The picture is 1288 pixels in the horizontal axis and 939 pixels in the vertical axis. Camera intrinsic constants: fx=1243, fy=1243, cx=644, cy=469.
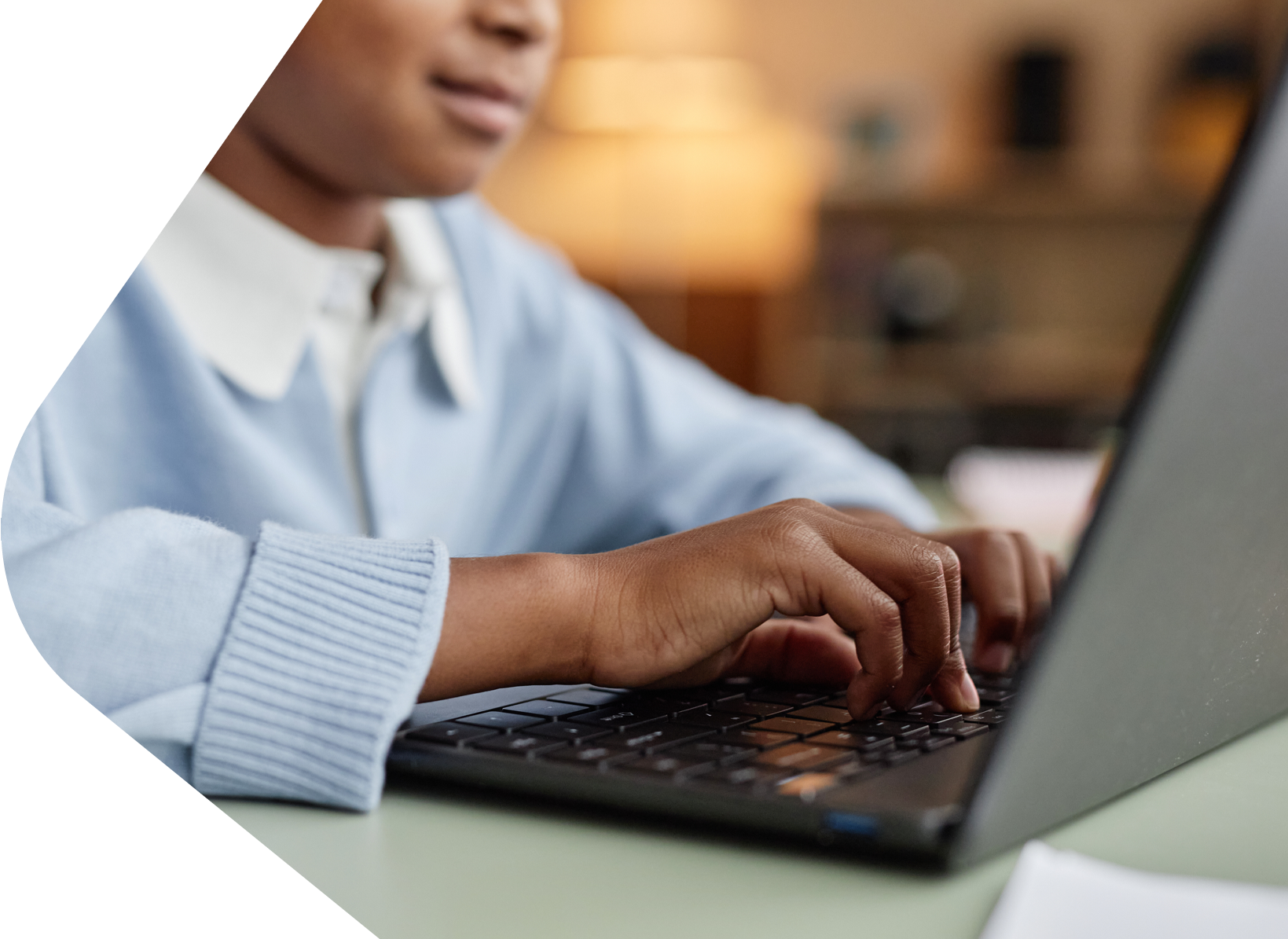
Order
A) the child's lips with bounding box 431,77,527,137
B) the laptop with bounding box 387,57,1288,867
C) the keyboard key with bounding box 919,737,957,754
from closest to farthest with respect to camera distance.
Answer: the laptop with bounding box 387,57,1288,867 < the keyboard key with bounding box 919,737,957,754 < the child's lips with bounding box 431,77,527,137

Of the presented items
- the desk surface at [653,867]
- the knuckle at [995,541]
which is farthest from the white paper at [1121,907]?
the knuckle at [995,541]

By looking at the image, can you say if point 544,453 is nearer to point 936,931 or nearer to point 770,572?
point 770,572

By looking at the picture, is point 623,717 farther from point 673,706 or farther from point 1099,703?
point 1099,703

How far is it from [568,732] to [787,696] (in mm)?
92

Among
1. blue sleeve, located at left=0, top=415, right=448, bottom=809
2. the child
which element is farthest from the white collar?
blue sleeve, located at left=0, top=415, right=448, bottom=809

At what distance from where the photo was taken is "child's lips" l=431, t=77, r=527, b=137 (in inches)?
27.0

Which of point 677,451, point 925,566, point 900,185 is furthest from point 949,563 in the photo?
point 900,185

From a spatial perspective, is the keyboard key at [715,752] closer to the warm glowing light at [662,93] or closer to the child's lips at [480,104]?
the child's lips at [480,104]

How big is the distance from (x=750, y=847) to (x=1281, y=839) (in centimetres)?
14

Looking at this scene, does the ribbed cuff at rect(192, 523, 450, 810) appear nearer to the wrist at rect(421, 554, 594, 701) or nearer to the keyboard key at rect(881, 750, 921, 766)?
the wrist at rect(421, 554, 594, 701)

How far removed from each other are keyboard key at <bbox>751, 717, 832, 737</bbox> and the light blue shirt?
108 mm

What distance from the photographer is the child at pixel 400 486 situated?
37cm

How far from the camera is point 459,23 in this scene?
0.67m

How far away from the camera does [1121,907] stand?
0.87 feet
